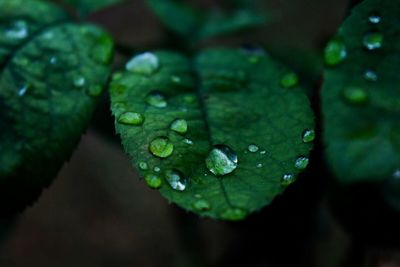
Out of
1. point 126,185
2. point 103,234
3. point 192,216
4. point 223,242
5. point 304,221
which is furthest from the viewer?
point 126,185

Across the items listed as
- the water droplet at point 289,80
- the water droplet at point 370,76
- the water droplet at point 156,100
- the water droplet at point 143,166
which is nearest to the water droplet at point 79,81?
the water droplet at point 156,100

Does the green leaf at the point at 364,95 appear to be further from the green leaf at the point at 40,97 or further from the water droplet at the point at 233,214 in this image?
the green leaf at the point at 40,97

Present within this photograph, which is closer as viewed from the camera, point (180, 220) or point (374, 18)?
point (374, 18)

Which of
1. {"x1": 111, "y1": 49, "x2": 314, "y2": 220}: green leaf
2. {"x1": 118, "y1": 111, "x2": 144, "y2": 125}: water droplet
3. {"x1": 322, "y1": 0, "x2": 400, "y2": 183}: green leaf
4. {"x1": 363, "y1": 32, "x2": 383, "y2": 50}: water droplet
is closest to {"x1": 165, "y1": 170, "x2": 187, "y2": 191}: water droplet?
{"x1": 111, "y1": 49, "x2": 314, "y2": 220}: green leaf

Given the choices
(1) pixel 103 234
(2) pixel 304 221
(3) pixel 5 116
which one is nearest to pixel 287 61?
(2) pixel 304 221

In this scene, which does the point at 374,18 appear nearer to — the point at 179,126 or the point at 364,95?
the point at 364,95

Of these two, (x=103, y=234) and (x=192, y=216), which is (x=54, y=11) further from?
(x=103, y=234)

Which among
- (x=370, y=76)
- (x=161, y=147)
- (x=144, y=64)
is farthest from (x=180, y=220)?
(x=370, y=76)
